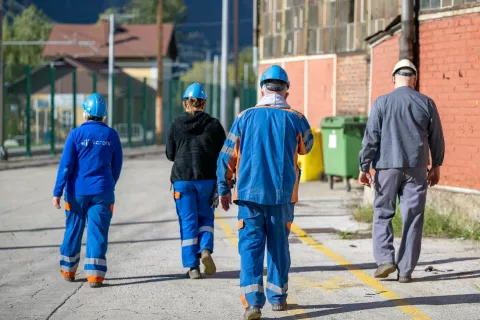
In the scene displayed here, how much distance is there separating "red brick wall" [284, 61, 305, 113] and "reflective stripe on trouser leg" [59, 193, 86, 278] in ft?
65.9

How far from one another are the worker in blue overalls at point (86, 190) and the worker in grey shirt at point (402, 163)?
2235 mm

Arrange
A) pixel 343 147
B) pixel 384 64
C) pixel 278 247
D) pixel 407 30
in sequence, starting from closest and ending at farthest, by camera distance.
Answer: pixel 278 247 → pixel 407 30 → pixel 384 64 → pixel 343 147

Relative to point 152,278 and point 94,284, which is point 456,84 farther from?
point 94,284

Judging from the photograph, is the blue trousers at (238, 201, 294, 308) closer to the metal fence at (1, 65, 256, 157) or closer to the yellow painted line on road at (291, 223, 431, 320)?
the yellow painted line on road at (291, 223, 431, 320)

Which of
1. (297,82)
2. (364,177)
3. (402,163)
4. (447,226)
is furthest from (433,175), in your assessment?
(297,82)

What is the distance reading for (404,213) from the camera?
866 centimetres

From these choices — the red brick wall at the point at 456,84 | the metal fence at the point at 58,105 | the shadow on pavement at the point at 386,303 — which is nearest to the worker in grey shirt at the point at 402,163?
the shadow on pavement at the point at 386,303

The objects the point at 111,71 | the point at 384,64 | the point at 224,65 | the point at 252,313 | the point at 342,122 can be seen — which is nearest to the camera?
the point at 252,313

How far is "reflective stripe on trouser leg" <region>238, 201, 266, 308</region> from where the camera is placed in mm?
7051

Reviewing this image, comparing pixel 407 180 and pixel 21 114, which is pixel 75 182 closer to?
pixel 407 180

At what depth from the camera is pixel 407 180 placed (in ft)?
28.4

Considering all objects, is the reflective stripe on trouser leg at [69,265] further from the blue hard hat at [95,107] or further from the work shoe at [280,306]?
the work shoe at [280,306]

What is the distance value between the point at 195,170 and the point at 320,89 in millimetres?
18684

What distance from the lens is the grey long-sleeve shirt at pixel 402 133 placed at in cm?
861
